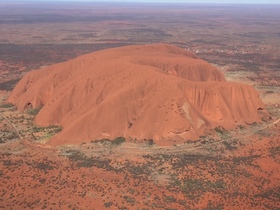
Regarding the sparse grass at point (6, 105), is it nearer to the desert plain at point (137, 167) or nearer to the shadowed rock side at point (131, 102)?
the desert plain at point (137, 167)

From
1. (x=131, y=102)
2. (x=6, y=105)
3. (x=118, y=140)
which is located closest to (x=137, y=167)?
(x=118, y=140)

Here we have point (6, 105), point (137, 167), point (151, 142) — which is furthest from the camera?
point (6, 105)

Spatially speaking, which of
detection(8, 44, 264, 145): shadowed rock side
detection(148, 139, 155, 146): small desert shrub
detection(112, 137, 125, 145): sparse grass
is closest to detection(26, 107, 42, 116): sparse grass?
detection(8, 44, 264, 145): shadowed rock side

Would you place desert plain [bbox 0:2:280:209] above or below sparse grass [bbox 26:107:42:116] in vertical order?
below

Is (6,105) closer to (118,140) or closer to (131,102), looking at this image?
(131,102)

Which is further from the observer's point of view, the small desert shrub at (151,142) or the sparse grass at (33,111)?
the sparse grass at (33,111)

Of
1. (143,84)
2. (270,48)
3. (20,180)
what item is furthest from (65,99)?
(270,48)

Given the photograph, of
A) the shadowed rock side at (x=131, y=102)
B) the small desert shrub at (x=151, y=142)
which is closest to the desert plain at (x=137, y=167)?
the small desert shrub at (x=151, y=142)

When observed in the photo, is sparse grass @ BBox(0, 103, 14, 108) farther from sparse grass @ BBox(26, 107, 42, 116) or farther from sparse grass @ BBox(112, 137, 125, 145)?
sparse grass @ BBox(112, 137, 125, 145)

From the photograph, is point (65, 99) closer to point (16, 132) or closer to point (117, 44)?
point (16, 132)
